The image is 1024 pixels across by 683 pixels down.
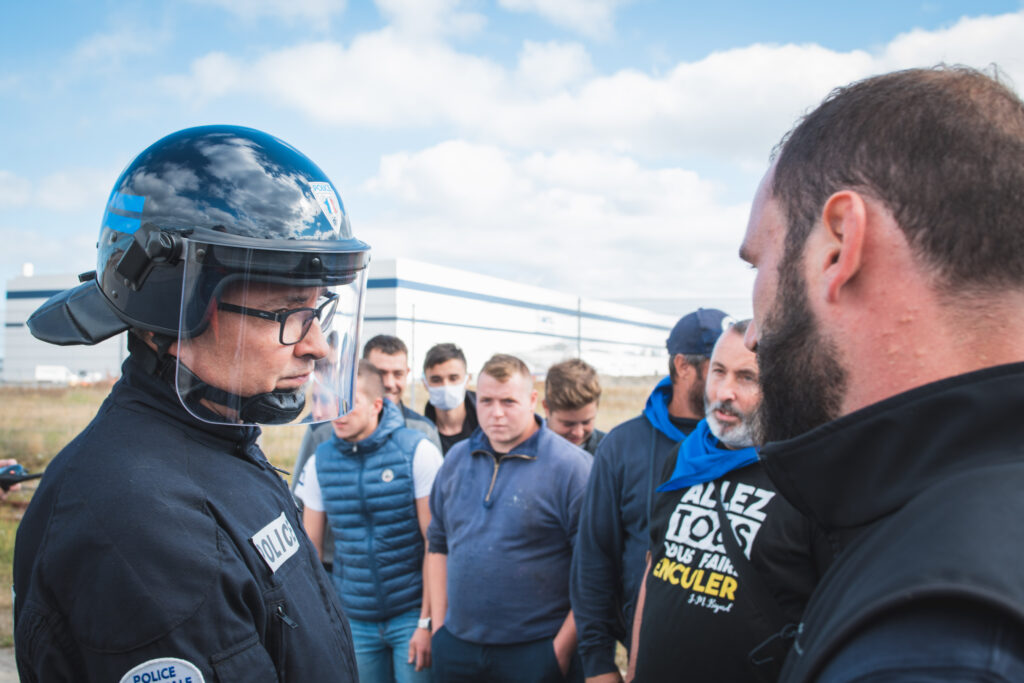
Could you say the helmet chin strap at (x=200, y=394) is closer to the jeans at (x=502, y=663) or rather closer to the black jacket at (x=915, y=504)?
the black jacket at (x=915, y=504)

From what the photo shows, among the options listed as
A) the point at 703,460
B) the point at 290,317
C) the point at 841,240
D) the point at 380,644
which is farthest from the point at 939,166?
the point at 380,644

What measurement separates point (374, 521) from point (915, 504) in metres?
3.29

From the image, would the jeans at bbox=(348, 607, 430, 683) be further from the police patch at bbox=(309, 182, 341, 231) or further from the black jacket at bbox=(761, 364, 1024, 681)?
the black jacket at bbox=(761, 364, 1024, 681)

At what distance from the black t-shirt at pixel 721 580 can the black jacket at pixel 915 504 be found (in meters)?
1.14

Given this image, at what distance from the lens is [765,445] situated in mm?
1041

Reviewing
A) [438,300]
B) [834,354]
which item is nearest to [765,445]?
[834,354]

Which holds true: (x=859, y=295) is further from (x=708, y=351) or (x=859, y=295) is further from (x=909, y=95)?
(x=708, y=351)

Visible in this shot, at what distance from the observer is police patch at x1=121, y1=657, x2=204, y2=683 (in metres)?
1.13

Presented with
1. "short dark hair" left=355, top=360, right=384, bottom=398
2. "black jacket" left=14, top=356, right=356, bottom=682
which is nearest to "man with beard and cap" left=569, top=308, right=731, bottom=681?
"short dark hair" left=355, top=360, right=384, bottom=398

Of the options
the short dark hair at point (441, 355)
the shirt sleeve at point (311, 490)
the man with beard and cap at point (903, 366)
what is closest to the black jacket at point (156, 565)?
the man with beard and cap at point (903, 366)

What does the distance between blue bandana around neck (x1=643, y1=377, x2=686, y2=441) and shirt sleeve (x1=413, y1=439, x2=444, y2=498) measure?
129cm

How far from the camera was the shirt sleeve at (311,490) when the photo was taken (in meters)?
3.91

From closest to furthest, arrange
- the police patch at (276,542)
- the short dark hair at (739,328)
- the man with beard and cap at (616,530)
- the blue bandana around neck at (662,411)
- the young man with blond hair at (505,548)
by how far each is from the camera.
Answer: the police patch at (276,542)
the short dark hair at (739,328)
the man with beard and cap at (616,530)
the blue bandana around neck at (662,411)
the young man with blond hair at (505,548)

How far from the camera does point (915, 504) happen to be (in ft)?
2.49
